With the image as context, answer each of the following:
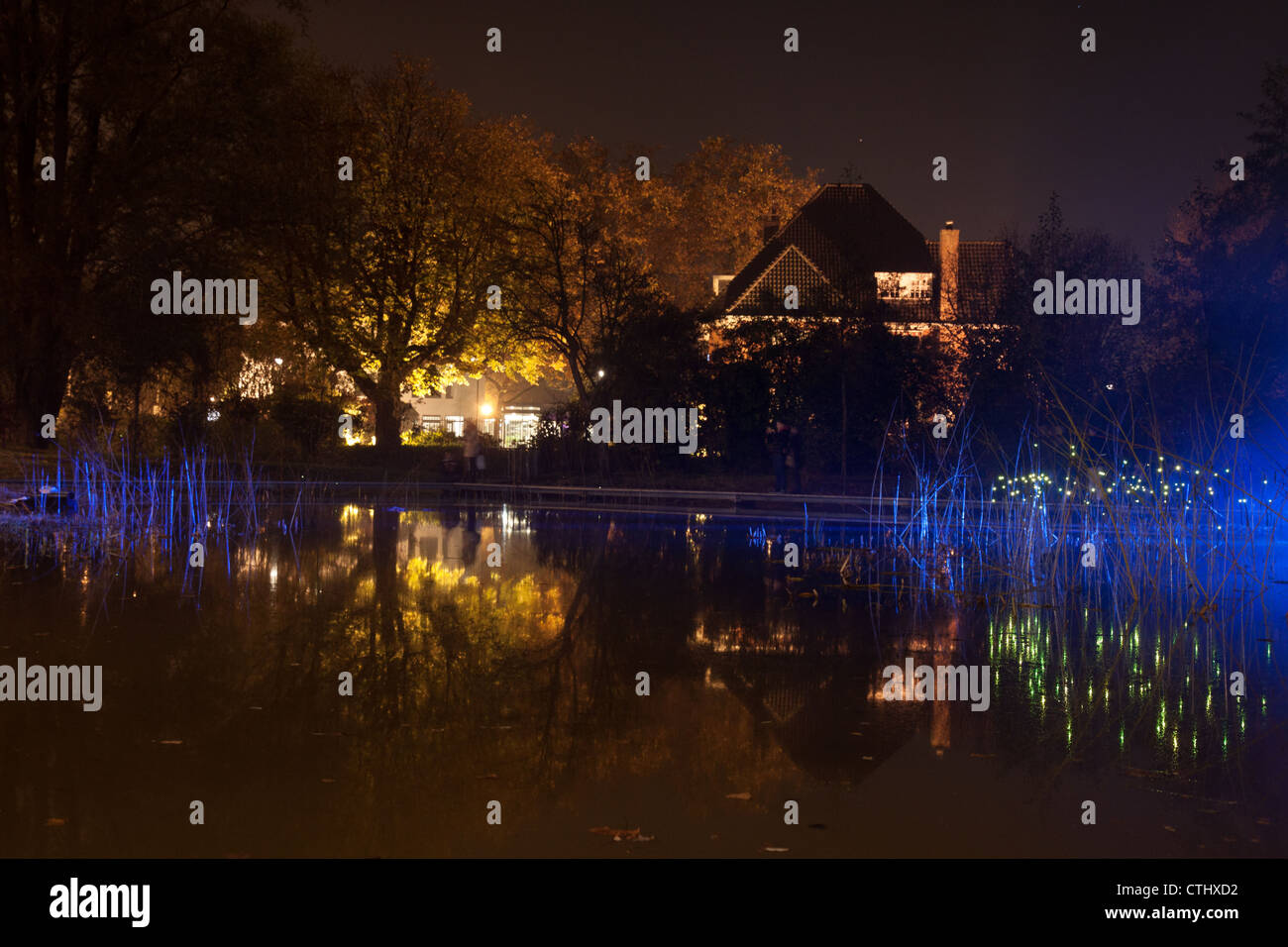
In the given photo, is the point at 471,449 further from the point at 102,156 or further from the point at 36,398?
the point at 102,156

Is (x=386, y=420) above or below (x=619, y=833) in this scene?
above

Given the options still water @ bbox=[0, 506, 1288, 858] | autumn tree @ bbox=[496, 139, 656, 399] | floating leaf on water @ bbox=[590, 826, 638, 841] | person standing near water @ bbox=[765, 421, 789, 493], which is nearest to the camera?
floating leaf on water @ bbox=[590, 826, 638, 841]

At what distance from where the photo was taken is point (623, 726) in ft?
23.4

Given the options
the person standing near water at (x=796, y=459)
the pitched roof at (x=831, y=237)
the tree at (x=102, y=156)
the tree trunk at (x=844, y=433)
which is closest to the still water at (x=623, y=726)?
the person standing near water at (x=796, y=459)

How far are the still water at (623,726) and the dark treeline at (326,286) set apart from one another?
14.7 metres

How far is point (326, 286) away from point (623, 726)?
117 feet

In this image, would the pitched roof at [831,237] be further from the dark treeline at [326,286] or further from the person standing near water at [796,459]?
the person standing near water at [796,459]

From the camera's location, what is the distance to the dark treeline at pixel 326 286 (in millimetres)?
27359

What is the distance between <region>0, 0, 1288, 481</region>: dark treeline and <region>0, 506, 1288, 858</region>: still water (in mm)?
14731

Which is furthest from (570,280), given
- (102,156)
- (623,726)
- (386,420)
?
(623,726)

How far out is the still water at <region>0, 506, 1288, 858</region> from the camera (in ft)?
17.3

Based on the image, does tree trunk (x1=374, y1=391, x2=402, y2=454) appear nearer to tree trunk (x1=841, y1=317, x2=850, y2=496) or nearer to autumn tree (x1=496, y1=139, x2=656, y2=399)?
autumn tree (x1=496, y1=139, x2=656, y2=399)

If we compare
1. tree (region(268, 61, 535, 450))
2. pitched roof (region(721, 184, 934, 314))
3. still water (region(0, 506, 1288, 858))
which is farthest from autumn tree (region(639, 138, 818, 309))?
still water (region(0, 506, 1288, 858))
